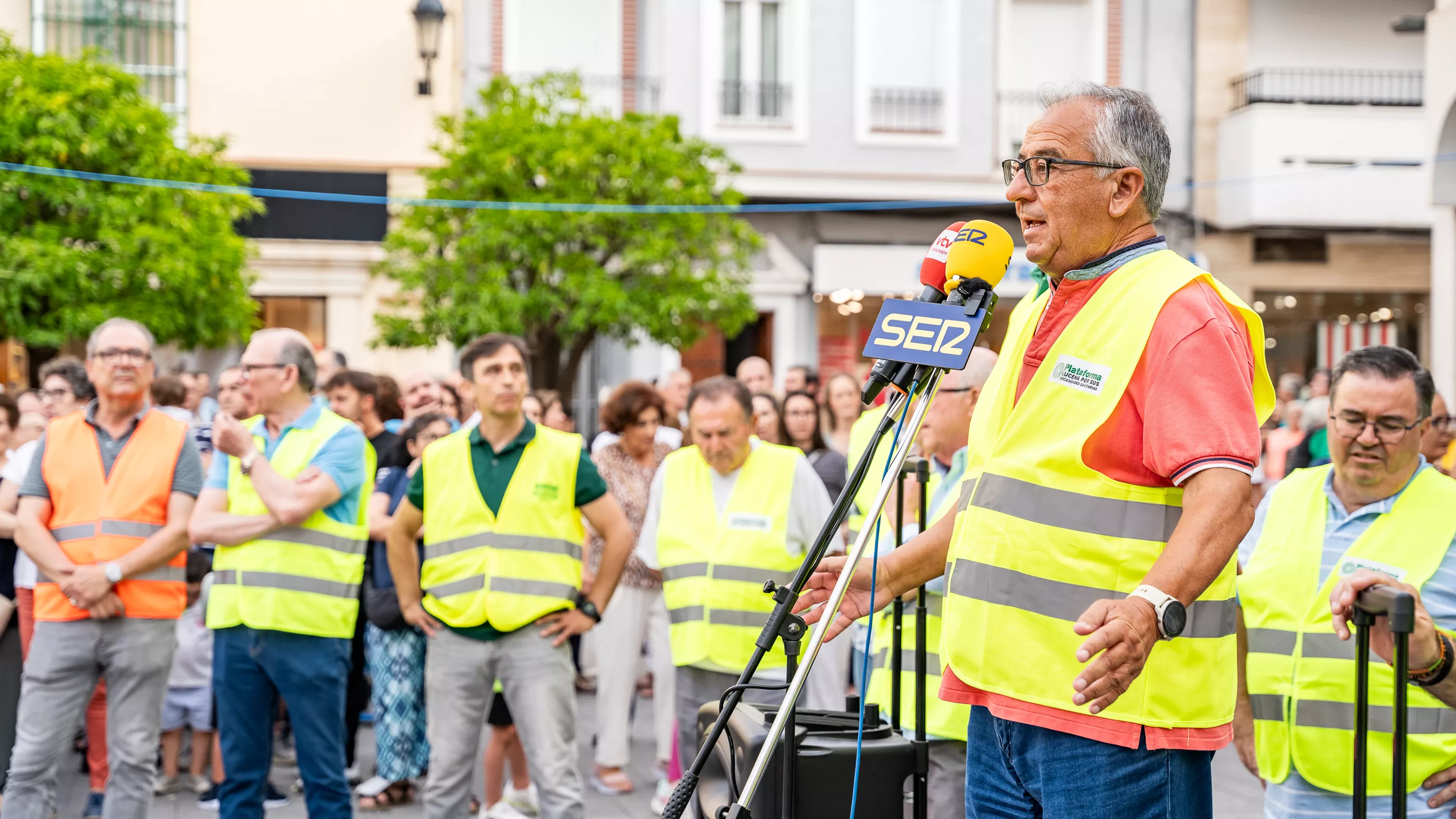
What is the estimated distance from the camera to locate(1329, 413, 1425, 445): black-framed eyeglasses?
11.7ft

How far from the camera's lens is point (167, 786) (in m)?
7.07

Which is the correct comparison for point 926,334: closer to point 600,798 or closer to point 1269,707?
point 1269,707

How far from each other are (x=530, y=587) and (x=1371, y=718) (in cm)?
299

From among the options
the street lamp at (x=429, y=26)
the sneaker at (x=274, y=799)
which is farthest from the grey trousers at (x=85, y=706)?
the street lamp at (x=429, y=26)

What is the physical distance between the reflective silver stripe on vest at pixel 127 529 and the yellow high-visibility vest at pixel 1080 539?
3.90 m

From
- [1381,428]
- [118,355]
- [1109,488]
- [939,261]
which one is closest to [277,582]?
[118,355]

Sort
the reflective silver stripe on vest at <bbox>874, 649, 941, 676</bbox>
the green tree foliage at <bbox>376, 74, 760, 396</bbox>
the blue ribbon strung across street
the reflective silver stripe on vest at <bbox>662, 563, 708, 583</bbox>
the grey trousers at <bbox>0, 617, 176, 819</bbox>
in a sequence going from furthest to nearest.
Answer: the green tree foliage at <bbox>376, 74, 760, 396</bbox>
the blue ribbon strung across street
the reflective silver stripe on vest at <bbox>662, 563, 708, 583</bbox>
the grey trousers at <bbox>0, 617, 176, 819</bbox>
the reflective silver stripe on vest at <bbox>874, 649, 941, 676</bbox>

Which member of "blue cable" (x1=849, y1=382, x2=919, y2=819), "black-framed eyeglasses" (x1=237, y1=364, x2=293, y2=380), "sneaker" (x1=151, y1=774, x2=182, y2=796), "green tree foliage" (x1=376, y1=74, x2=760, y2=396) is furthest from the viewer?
"green tree foliage" (x1=376, y1=74, x2=760, y2=396)

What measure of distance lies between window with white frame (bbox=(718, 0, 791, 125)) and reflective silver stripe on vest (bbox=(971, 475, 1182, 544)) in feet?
53.8

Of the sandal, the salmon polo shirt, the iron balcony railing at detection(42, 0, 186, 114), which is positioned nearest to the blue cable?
the salmon polo shirt

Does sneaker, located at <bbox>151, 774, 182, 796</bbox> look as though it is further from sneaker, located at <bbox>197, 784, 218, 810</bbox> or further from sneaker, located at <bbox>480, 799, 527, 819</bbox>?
sneaker, located at <bbox>480, 799, 527, 819</bbox>

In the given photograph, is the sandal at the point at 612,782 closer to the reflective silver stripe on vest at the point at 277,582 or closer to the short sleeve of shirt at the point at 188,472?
the reflective silver stripe on vest at the point at 277,582

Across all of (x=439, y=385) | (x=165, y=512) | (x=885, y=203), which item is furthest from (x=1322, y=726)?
(x=885, y=203)

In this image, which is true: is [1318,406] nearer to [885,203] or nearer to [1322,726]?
[1322,726]
